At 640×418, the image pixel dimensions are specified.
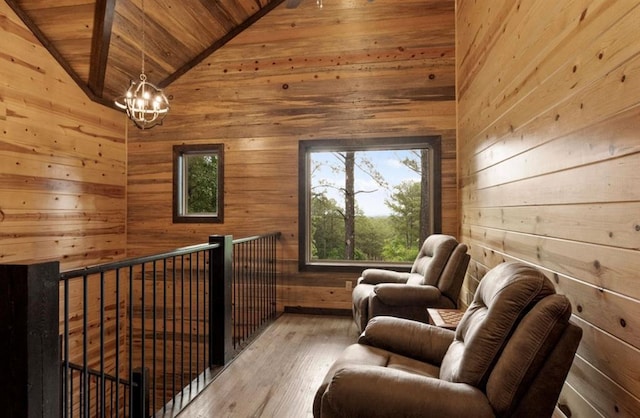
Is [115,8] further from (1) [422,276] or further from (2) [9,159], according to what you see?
(1) [422,276]

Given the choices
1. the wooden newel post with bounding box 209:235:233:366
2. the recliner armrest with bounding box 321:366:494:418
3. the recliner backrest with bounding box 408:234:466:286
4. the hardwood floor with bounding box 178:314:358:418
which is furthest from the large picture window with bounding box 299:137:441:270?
the recliner armrest with bounding box 321:366:494:418

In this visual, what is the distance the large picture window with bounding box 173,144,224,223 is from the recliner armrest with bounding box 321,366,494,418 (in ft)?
12.5

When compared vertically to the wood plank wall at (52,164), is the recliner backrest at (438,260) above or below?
below

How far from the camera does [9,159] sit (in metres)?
3.50

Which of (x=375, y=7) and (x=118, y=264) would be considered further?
(x=375, y=7)

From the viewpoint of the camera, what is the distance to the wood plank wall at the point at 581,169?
4.09ft

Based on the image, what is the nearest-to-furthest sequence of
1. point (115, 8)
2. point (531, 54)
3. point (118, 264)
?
point (118, 264) → point (531, 54) → point (115, 8)

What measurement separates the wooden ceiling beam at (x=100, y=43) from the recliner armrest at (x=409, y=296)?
3.69 meters

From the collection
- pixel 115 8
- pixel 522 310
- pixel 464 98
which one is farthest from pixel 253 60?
pixel 522 310

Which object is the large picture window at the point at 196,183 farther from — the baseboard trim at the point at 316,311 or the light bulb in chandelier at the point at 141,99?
the baseboard trim at the point at 316,311

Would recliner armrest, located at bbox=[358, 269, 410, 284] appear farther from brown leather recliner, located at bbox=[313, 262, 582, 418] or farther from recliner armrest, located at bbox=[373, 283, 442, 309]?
brown leather recliner, located at bbox=[313, 262, 582, 418]

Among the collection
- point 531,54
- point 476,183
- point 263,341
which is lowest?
point 263,341

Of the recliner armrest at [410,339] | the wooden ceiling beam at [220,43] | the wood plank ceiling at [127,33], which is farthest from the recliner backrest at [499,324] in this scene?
the wooden ceiling beam at [220,43]

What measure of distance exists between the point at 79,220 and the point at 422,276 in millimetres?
3945
